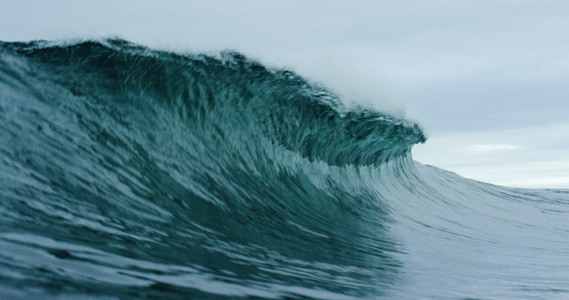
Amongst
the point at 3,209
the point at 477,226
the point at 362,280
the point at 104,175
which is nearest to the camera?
the point at 3,209

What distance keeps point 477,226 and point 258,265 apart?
561 centimetres

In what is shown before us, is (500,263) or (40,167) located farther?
(500,263)

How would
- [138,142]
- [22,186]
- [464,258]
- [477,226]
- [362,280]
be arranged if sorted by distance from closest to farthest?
[22,186] → [362,280] → [138,142] → [464,258] → [477,226]

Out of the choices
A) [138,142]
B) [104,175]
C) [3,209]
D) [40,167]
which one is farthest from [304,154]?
[3,209]

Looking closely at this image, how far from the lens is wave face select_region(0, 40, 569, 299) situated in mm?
2402

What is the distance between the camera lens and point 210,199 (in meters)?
4.41

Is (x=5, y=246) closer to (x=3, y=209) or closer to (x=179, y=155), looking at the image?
(x=3, y=209)

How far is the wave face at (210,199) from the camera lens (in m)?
2.40

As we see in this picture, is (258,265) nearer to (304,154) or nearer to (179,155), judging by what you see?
(179,155)

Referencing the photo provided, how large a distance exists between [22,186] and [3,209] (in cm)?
46

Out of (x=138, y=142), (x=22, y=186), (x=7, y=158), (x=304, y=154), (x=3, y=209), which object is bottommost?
(x=3, y=209)

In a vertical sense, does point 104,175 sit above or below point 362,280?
above

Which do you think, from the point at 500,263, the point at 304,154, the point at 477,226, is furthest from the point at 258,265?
the point at 477,226

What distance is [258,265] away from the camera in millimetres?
2992
